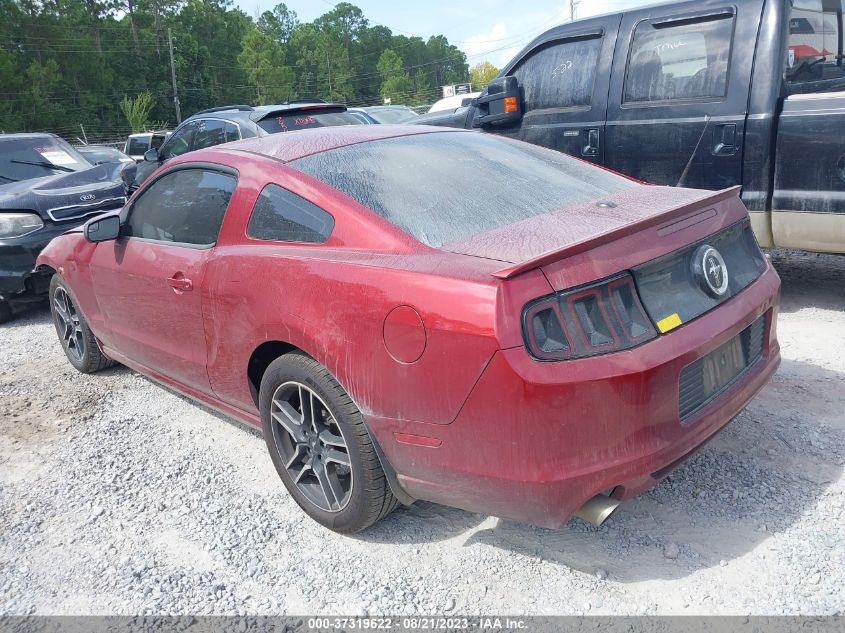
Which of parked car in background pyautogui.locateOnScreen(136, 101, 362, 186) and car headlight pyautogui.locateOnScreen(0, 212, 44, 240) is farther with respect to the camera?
parked car in background pyautogui.locateOnScreen(136, 101, 362, 186)

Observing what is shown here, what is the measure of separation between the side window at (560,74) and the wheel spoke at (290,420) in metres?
3.74

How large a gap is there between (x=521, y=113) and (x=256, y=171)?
3.44 metres

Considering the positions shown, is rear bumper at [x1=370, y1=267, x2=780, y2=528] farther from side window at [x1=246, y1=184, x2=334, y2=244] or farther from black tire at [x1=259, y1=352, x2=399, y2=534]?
side window at [x1=246, y1=184, x2=334, y2=244]

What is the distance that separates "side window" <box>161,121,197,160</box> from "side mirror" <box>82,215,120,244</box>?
5.56 meters

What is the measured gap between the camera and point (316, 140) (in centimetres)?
337

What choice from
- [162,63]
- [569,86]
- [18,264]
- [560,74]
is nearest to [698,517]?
[569,86]

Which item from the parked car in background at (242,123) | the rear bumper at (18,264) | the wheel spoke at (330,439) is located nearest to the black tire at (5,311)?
the rear bumper at (18,264)

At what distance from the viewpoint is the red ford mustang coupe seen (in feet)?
7.27

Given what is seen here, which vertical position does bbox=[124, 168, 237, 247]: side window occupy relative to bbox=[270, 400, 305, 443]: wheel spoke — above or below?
above

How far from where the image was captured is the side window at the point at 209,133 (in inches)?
341

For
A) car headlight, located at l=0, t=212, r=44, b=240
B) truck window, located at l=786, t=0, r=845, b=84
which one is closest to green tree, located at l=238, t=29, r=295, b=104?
car headlight, located at l=0, t=212, r=44, b=240

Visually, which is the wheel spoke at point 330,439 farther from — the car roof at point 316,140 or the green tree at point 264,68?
the green tree at point 264,68

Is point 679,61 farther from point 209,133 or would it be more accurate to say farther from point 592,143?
point 209,133

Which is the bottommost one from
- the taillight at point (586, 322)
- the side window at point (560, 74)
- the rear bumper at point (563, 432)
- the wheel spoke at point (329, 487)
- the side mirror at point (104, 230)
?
the wheel spoke at point (329, 487)
